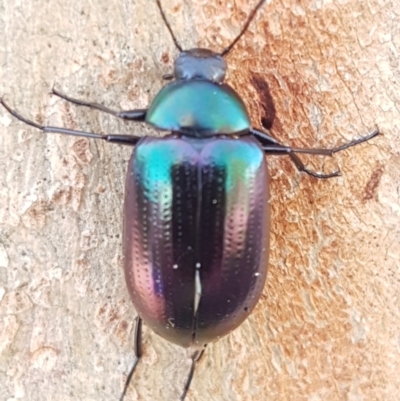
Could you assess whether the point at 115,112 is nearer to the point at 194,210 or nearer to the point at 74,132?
the point at 74,132

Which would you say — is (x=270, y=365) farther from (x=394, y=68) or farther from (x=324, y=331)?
(x=394, y=68)

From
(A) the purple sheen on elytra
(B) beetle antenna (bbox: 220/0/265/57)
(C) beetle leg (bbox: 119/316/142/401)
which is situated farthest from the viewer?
(C) beetle leg (bbox: 119/316/142/401)

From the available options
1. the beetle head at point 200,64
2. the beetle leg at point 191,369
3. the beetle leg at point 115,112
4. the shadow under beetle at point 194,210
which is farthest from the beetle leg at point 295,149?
the beetle leg at point 191,369

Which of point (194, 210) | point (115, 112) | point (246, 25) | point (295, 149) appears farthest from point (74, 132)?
point (295, 149)

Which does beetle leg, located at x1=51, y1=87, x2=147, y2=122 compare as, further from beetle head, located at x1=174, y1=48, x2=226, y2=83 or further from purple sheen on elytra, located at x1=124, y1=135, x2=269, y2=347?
beetle head, located at x1=174, y1=48, x2=226, y2=83

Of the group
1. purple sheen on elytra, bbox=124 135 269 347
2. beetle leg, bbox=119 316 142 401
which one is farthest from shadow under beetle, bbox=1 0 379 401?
beetle leg, bbox=119 316 142 401
